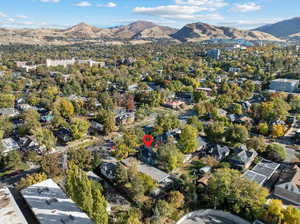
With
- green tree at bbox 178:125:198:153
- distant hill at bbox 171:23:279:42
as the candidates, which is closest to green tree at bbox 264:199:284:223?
green tree at bbox 178:125:198:153

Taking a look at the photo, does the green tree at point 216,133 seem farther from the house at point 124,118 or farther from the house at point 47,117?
the house at point 47,117

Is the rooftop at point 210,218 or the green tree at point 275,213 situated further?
the rooftop at point 210,218

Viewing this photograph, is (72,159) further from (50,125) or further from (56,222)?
(50,125)

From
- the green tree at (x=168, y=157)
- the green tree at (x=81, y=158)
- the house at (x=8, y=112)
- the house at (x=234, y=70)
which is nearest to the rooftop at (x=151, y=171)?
the green tree at (x=168, y=157)

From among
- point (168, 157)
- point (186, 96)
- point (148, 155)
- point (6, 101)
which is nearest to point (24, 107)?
point (6, 101)

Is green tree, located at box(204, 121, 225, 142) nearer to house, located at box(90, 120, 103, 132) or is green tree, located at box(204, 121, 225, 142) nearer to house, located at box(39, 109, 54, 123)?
house, located at box(90, 120, 103, 132)
